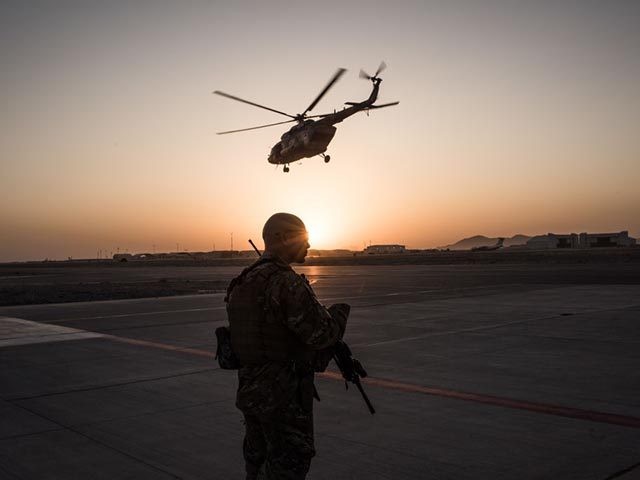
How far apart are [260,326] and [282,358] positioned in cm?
24

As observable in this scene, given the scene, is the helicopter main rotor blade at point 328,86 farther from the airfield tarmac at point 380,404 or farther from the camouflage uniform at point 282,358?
the camouflage uniform at point 282,358

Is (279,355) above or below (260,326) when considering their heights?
below

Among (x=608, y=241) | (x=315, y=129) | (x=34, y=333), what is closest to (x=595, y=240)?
(x=608, y=241)

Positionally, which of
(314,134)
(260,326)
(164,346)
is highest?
(314,134)

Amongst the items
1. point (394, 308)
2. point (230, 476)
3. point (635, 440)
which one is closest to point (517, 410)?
point (635, 440)

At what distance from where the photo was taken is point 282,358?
3.72 meters

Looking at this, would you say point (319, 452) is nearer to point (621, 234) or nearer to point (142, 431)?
point (142, 431)

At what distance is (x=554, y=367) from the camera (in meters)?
9.02

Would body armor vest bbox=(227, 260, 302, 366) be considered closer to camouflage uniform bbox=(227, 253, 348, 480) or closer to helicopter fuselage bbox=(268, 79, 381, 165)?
camouflage uniform bbox=(227, 253, 348, 480)

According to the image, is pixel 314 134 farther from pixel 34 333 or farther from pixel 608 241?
pixel 608 241

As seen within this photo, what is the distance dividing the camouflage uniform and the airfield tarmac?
1.53m

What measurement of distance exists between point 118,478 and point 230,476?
3.11 feet

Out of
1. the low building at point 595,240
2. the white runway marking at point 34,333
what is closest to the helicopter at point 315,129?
the white runway marking at point 34,333

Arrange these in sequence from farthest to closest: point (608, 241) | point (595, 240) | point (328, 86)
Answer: point (595, 240), point (608, 241), point (328, 86)
